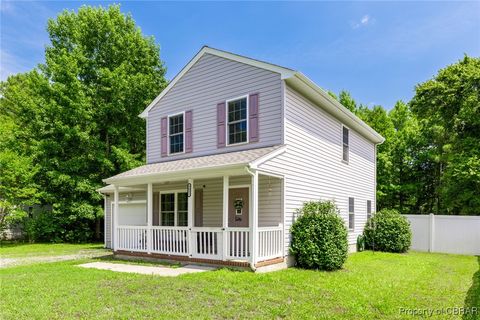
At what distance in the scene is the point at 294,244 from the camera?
996 cm

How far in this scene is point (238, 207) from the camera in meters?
11.0

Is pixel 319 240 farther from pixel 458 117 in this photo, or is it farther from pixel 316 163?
pixel 458 117

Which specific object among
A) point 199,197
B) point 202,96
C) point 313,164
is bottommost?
point 199,197

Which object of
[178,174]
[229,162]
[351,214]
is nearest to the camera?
[229,162]

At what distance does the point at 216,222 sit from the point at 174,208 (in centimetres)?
208

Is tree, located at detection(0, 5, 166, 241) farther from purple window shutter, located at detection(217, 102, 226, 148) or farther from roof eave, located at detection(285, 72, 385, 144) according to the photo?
roof eave, located at detection(285, 72, 385, 144)

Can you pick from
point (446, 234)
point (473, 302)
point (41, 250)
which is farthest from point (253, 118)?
point (41, 250)

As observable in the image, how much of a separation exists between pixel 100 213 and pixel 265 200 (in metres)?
13.5

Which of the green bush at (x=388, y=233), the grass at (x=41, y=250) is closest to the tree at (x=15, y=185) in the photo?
the grass at (x=41, y=250)

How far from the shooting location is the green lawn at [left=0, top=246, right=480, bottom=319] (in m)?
5.52

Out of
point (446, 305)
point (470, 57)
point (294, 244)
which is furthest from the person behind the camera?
point (470, 57)

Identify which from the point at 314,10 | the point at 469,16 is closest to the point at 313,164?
the point at 314,10

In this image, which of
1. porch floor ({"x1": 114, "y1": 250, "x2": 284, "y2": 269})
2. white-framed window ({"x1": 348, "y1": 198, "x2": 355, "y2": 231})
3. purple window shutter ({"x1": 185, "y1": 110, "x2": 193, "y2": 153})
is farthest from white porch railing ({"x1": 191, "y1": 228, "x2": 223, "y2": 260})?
white-framed window ({"x1": 348, "y1": 198, "x2": 355, "y2": 231})

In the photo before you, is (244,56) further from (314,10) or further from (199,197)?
(199,197)
